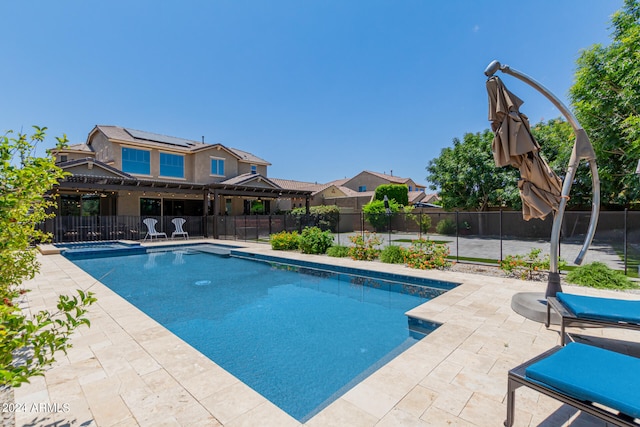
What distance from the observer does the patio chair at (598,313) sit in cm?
276

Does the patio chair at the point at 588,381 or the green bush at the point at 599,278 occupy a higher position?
the patio chair at the point at 588,381

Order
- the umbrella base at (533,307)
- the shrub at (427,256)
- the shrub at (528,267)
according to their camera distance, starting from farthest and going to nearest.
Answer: the shrub at (427,256)
the shrub at (528,267)
the umbrella base at (533,307)

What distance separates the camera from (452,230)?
729 inches

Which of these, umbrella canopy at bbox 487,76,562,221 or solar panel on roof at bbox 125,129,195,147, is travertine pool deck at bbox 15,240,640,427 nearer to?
umbrella canopy at bbox 487,76,562,221

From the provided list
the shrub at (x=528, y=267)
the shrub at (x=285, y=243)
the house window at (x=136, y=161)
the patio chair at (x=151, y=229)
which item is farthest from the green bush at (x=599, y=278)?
the house window at (x=136, y=161)

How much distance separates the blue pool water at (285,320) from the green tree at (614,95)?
10.1 metres

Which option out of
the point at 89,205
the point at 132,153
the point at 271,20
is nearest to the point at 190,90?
the point at 132,153

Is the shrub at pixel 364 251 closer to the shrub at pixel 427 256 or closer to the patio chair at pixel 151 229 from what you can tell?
the shrub at pixel 427 256

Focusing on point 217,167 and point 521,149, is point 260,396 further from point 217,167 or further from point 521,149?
point 217,167

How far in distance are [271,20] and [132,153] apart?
12.4 meters

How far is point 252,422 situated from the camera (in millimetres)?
2076

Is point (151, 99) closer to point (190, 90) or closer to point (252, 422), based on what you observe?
point (190, 90)

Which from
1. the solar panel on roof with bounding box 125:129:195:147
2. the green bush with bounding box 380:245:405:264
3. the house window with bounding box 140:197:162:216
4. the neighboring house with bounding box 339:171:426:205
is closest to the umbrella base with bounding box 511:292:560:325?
the green bush with bounding box 380:245:405:264

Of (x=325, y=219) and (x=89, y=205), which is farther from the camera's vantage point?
(x=325, y=219)
